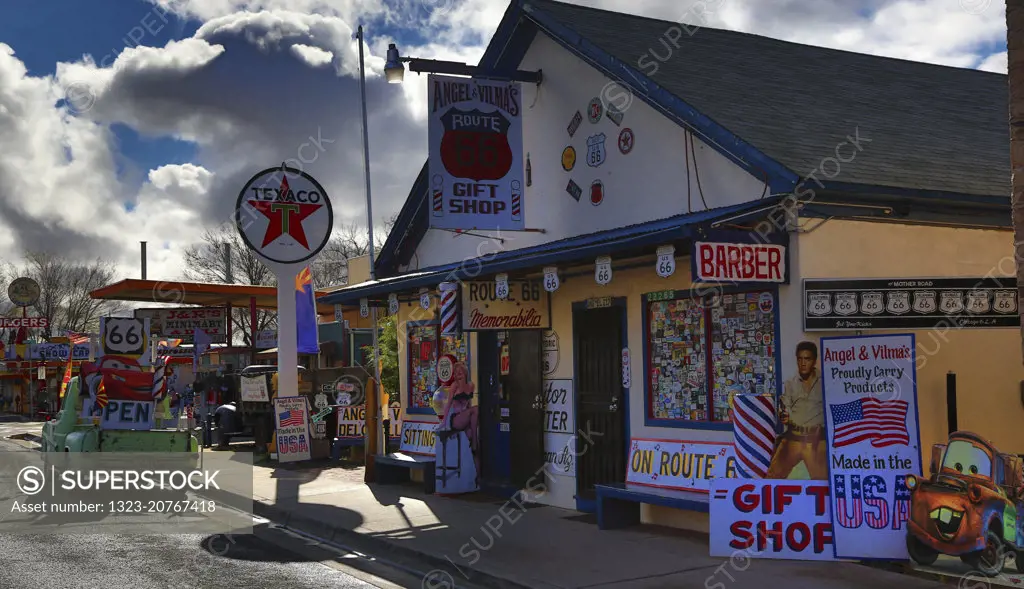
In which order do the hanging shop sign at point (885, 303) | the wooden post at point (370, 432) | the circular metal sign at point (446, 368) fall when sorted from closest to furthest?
1. the hanging shop sign at point (885, 303)
2. the circular metal sign at point (446, 368)
3. the wooden post at point (370, 432)

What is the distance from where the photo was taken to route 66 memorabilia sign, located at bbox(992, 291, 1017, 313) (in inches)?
371

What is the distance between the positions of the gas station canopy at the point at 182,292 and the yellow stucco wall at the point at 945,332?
12964 millimetres

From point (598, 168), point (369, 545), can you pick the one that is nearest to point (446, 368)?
point (598, 168)

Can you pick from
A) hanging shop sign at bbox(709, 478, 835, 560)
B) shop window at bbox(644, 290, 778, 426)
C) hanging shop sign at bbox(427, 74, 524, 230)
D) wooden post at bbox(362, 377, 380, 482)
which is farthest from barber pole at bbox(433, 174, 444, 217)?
hanging shop sign at bbox(709, 478, 835, 560)

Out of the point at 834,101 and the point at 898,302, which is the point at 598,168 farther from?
the point at 898,302

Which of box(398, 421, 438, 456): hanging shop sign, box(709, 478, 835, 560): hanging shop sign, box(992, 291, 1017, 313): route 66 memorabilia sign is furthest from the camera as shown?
box(398, 421, 438, 456): hanging shop sign

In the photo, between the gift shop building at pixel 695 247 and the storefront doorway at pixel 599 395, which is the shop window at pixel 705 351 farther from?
the storefront doorway at pixel 599 395

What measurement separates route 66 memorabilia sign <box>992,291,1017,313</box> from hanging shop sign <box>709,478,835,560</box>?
8.44 feet

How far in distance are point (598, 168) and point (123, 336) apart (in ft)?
34.3

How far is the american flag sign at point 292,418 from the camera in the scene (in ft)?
58.2

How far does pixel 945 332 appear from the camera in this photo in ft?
31.0

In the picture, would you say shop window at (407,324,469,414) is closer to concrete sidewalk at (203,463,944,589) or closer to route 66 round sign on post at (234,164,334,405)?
concrete sidewalk at (203,463,944,589)

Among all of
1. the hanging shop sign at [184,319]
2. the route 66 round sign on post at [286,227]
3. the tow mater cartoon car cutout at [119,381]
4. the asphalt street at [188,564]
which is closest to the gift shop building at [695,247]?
the route 66 round sign on post at [286,227]

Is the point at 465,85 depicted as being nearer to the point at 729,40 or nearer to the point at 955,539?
the point at 729,40
